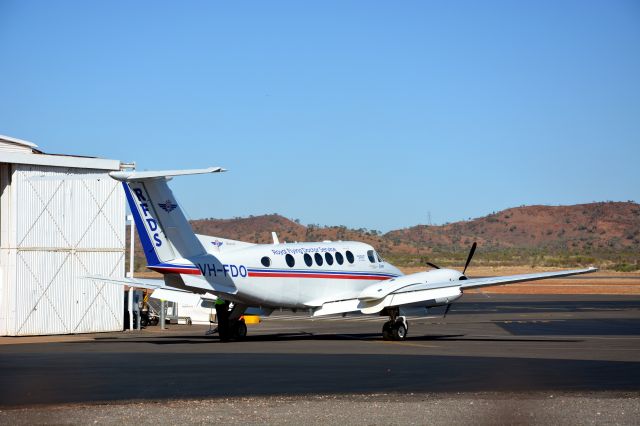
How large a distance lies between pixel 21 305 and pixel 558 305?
2902cm

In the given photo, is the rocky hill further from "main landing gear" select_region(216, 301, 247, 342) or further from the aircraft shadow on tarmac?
"main landing gear" select_region(216, 301, 247, 342)

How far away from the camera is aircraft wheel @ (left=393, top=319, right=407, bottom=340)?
99.6ft

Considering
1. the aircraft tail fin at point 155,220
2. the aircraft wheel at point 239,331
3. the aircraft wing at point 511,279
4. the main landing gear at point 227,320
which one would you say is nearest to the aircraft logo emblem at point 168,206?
the aircraft tail fin at point 155,220

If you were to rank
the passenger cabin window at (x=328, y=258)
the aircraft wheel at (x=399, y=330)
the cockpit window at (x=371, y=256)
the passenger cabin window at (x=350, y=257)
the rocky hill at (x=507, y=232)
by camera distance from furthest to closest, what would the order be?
the rocky hill at (x=507, y=232), the cockpit window at (x=371, y=256), the passenger cabin window at (x=350, y=257), the passenger cabin window at (x=328, y=258), the aircraft wheel at (x=399, y=330)

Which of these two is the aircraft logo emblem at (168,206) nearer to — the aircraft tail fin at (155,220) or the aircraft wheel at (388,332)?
the aircraft tail fin at (155,220)

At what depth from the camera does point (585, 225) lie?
189 metres

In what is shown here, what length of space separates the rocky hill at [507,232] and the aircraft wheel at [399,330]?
12200cm

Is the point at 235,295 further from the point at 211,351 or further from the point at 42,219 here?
the point at 42,219

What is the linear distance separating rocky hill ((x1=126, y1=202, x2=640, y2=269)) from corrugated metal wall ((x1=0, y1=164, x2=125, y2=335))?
382ft

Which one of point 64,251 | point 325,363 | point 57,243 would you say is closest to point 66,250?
point 64,251

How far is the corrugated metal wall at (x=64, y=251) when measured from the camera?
3422 centimetres

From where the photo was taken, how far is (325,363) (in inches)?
842

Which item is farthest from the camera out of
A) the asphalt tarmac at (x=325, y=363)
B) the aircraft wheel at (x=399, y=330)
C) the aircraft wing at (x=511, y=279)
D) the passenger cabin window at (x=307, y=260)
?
the passenger cabin window at (x=307, y=260)

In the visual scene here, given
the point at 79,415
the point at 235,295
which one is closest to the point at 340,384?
the point at 79,415
